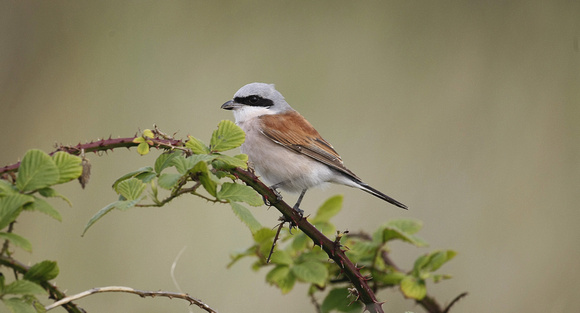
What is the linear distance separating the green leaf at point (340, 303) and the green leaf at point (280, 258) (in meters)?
0.15

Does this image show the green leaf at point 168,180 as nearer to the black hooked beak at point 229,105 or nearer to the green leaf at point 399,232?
the green leaf at point 399,232

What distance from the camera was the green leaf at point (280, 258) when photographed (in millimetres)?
1498

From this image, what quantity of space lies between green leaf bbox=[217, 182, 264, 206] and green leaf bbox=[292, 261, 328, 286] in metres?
0.49

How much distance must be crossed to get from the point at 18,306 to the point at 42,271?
0.07m

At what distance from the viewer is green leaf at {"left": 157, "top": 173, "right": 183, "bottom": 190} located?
951 millimetres

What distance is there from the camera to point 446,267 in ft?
9.78

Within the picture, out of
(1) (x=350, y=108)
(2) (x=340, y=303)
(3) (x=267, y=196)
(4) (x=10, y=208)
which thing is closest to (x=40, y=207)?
(4) (x=10, y=208)

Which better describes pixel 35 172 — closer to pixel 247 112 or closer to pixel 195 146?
pixel 195 146

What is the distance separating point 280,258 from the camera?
150cm

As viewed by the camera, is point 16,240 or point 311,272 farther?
point 311,272

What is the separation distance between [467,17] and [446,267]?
143cm

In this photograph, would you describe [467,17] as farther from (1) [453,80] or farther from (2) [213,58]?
(2) [213,58]

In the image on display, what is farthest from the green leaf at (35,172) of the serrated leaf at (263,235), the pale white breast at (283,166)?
the pale white breast at (283,166)

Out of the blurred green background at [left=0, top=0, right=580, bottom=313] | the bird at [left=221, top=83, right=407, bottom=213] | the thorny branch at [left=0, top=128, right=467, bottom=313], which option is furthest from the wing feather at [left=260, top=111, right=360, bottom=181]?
the thorny branch at [left=0, top=128, right=467, bottom=313]
